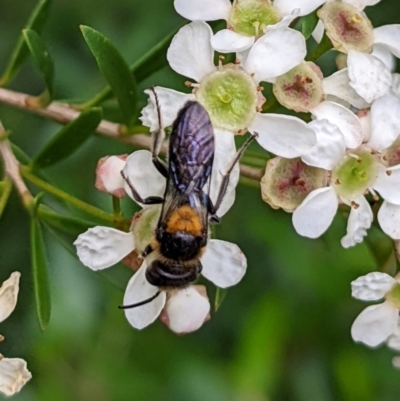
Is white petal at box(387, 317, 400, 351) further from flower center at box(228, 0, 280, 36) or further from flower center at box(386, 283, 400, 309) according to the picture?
flower center at box(228, 0, 280, 36)

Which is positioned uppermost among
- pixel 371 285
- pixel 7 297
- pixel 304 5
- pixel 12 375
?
pixel 304 5

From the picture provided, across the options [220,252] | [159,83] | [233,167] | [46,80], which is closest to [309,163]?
[233,167]

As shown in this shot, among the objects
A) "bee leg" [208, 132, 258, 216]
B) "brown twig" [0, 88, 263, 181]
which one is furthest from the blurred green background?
"bee leg" [208, 132, 258, 216]

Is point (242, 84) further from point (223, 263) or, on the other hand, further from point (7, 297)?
point (7, 297)

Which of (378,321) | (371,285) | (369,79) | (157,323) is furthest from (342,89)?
(157,323)

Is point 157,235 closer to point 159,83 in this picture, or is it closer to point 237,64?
point 237,64

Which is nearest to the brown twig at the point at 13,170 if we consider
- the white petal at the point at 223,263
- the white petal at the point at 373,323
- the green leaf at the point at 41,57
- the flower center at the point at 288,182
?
the green leaf at the point at 41,57
